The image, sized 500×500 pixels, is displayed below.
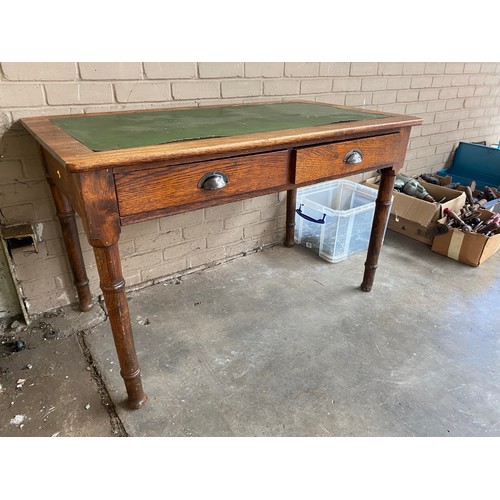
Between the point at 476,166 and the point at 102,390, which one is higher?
the point at 476,166

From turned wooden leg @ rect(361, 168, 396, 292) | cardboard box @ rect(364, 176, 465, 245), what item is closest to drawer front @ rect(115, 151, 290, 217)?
turned wooden leg @ rect(361, 168, 396, 292)

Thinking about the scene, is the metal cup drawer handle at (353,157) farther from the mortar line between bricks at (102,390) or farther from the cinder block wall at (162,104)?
the mortar line between bricks at (102,390)

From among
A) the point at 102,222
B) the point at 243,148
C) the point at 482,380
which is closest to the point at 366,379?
the point at 482,380

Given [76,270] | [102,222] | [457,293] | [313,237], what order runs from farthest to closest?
[313,237] → [457,293] → [76,270] → [102,222]

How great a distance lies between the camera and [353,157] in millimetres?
1530

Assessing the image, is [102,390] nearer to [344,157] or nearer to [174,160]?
[174,160]

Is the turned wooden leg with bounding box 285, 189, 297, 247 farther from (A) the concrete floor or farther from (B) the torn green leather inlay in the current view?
(B) the torn green leather inlay

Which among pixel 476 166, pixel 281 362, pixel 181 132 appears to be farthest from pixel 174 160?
pixel 476 166

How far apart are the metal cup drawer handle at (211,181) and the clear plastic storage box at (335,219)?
1160 mm

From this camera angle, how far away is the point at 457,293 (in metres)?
2.09

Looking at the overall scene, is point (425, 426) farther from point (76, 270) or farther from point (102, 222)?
point (76, 270)

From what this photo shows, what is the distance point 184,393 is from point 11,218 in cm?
103

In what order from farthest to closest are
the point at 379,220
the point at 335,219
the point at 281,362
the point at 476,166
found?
the point at 476,166
the point at 335,219
the point at 379,220
the point at 281,362

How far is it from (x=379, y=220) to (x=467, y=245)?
33.1 inches
